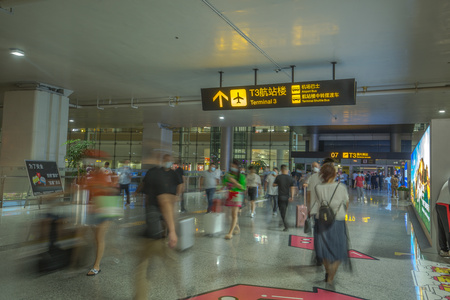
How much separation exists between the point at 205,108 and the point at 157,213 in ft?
20.9

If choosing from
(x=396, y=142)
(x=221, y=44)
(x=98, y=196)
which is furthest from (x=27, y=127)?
(x=396, y=142)

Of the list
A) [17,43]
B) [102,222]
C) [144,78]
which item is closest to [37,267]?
[102,222]

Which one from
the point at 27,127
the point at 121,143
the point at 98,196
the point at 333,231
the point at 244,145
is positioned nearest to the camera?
the point at 98,196

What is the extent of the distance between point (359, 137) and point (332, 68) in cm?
3135

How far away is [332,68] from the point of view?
9.23 m

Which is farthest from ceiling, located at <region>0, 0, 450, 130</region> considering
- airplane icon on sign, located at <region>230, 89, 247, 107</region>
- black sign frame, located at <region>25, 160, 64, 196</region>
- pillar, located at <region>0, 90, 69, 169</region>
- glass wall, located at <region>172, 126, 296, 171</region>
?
glass wall, located at <region>172, 126, 296, 171</region>

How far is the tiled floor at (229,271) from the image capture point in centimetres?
410

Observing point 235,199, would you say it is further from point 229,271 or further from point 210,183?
point 210,183

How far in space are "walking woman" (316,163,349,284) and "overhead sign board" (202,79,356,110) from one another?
3972 mm

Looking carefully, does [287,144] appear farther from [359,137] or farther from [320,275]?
[320,275]

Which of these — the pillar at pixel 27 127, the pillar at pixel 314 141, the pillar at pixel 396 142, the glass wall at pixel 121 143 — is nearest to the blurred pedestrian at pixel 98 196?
the pillar at pixel 27 127

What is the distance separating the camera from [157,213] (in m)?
3.59

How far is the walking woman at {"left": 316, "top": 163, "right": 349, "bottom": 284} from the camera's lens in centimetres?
445

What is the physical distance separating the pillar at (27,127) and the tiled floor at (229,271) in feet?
16.0
